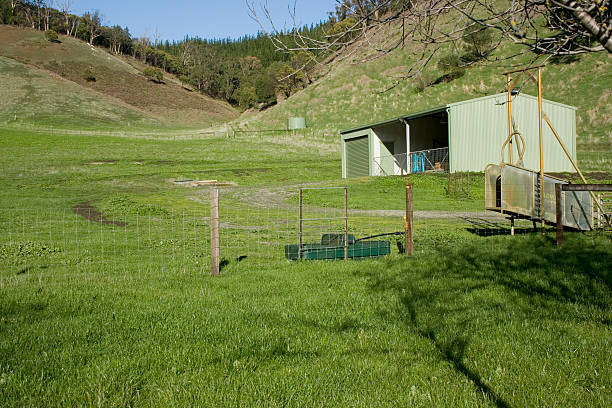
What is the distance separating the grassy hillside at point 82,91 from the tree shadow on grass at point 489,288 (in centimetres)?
6280

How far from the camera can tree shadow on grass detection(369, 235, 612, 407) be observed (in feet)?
14.2

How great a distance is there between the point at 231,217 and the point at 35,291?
29.6 feet

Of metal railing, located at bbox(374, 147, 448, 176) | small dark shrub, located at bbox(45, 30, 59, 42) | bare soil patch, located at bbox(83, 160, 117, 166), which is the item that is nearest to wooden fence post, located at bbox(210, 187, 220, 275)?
metal railing, located at bbox(374, 147, 448, 176)

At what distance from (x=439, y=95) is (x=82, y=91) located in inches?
2441

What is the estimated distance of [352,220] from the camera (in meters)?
14.5

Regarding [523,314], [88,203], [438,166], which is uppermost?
[438,166]

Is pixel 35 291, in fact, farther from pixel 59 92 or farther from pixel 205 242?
pixel 59 92

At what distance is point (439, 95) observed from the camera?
Result: 53.4 metres

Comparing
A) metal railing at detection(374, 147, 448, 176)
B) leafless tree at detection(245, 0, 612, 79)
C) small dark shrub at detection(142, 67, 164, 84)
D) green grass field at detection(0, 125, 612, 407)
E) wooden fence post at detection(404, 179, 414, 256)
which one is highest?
small dark shrub at detection(142, 67, 164, 84)

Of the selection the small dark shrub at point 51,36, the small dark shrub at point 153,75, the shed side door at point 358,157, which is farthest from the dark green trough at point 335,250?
the small dark shrub at point 51,36

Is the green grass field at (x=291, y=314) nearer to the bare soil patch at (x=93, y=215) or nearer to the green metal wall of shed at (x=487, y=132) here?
the bare soil patch at (x=93, y=215)

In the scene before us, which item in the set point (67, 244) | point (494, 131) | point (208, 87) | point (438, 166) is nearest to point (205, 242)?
point (67, 244)

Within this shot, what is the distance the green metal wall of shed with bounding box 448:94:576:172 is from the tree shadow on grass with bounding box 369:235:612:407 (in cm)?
1845

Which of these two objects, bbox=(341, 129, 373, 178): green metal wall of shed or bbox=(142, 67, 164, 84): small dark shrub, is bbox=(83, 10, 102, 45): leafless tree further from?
bbox=(341, 129, 373, 178): green metal wall of shed
